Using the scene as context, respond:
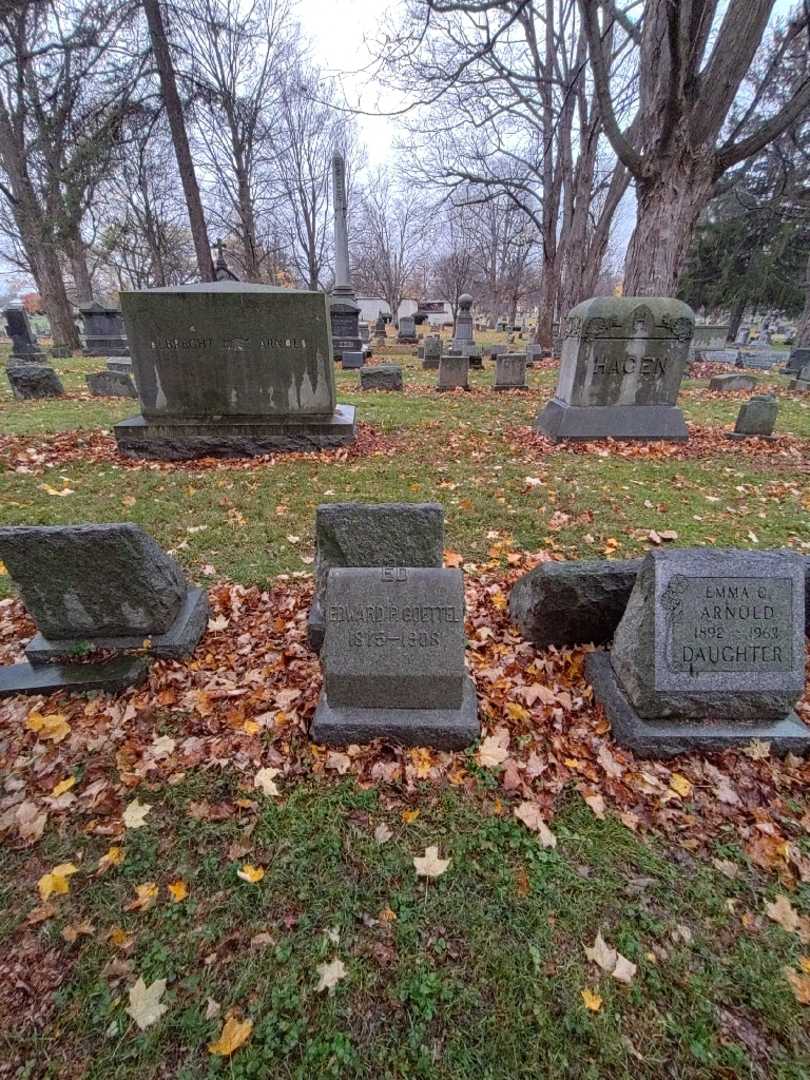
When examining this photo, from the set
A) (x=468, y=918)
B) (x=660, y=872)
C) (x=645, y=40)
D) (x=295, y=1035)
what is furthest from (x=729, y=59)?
(x=295, y=1035)

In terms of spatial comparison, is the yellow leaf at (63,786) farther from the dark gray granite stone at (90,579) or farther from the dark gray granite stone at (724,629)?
the dark gray granite stone at (724,629)

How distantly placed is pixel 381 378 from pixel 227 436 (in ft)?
21.3

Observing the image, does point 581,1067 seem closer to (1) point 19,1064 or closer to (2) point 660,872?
(2) point 660,872

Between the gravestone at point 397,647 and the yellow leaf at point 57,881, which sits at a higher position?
the gravestone at point 397,647

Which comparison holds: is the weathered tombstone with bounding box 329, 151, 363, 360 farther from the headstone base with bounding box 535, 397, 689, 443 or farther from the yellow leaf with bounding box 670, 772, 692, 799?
the yellow leaf with bounding box 670, 772, 692, 799

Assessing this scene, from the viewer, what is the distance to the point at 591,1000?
1.66 meters

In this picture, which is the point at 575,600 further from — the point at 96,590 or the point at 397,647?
the point at 96,590

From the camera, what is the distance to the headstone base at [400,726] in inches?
99.5

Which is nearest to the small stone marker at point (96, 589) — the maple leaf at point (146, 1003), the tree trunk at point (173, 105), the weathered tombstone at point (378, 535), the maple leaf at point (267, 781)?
the weathered tombstone at point (378, 535)

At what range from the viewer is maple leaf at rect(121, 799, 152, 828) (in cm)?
223

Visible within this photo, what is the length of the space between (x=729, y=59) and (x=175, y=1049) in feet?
39.7

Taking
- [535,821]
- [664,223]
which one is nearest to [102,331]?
[664,223]

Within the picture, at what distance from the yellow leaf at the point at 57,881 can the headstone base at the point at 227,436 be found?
5.84 metres

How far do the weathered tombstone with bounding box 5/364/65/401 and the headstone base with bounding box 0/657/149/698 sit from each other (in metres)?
10.8
